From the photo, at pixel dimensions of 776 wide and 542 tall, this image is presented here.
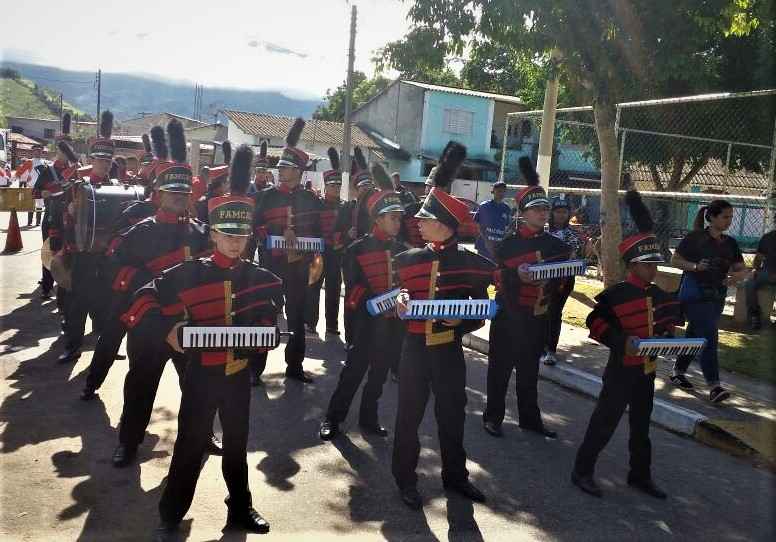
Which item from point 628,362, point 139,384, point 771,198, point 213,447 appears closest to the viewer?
point 628,362

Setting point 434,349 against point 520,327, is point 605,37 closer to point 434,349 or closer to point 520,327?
point 520,327

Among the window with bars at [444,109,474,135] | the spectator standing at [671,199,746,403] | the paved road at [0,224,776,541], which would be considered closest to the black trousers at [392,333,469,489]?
the paved road at [0,224,776,541]

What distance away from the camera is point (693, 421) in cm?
651

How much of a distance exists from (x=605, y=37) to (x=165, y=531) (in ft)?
26.5

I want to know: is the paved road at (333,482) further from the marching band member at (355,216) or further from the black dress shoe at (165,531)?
the marching band member at (355,216)

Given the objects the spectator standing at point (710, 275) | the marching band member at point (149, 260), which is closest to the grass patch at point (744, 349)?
the spectator standing at point (710, 275)

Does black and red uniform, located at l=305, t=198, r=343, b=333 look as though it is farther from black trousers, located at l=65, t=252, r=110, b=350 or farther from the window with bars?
the window with bars

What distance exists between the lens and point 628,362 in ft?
16.2

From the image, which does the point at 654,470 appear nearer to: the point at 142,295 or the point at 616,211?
the point at 142,295

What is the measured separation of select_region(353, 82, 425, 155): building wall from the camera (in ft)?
130

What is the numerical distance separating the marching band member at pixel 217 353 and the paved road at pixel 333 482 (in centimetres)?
23

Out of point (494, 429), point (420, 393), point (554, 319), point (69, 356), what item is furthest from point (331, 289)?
→ point (420, 393)

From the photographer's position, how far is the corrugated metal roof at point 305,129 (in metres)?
41.5

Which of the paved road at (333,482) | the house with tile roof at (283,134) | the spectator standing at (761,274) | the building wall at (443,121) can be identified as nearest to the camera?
the paved road at (333,482)
